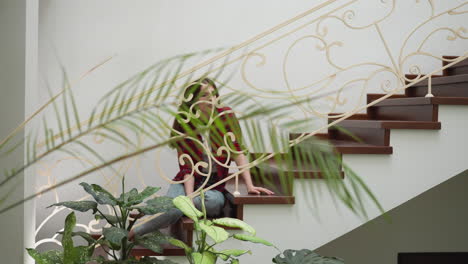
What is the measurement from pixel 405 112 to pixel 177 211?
1.84 meters

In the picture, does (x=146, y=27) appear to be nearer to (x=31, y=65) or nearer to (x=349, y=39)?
(x=349, y=39)

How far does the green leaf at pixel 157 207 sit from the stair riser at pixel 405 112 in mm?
1775

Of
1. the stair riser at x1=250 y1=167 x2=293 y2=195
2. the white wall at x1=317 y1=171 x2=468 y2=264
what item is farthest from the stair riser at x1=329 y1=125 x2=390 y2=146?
the white wall at x1=317 y1=171 x2=468 y2=264

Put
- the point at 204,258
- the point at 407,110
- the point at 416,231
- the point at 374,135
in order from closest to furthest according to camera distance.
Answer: the point at 204,258 < the point at 374,135 < the point at 407,110 < the point at 416,231

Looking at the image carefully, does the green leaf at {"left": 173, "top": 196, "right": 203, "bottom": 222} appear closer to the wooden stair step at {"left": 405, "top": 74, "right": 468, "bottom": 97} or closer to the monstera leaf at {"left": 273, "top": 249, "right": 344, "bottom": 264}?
the monstera leaf at {"left": 273, "top": 249, "right": 344, "bottom": 264}

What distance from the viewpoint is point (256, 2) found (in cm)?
512

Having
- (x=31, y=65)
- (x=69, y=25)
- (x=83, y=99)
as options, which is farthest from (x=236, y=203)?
(x=69, y=25)

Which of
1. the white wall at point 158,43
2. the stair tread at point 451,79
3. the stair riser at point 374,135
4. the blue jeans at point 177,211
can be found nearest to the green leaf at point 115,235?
the blue jeans at point 177,211

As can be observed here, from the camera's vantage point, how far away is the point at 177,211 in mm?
3094

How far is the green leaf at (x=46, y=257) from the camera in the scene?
2434 millimetres

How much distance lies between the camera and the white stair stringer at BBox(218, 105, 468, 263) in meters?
3.23

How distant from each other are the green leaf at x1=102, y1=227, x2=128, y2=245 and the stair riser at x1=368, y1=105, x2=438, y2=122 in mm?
2024

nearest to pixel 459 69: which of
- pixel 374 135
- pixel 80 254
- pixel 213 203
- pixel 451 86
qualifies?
pixel 451 86

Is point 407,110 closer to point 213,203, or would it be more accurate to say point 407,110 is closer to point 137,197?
point 213,203
